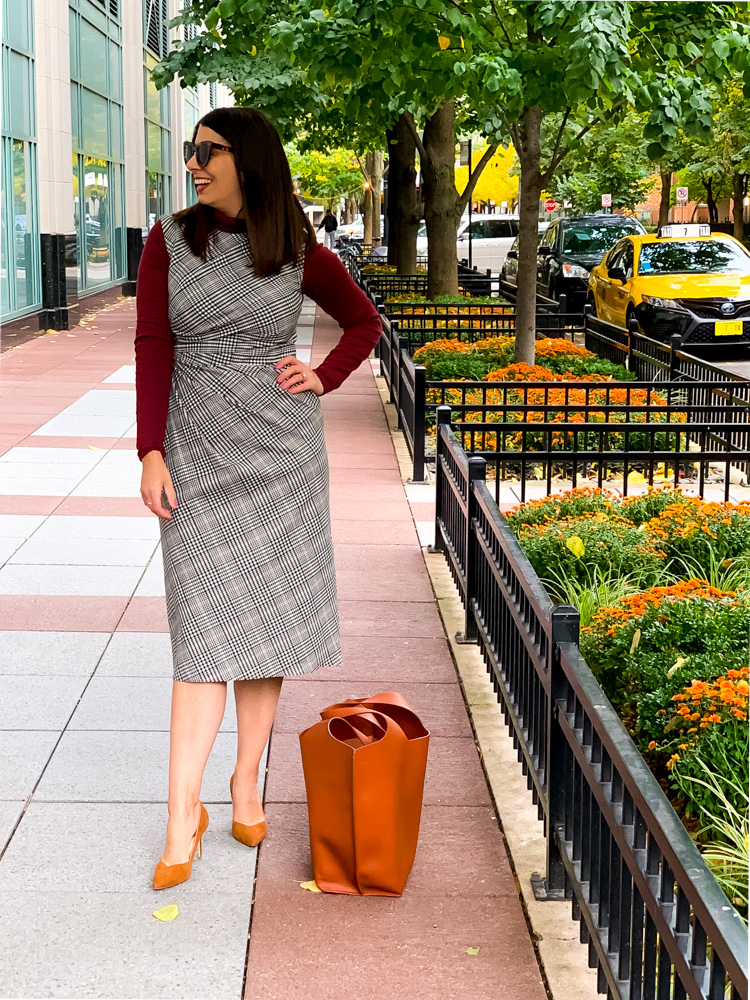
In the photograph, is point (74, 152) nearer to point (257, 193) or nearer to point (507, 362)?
point (507, 362)

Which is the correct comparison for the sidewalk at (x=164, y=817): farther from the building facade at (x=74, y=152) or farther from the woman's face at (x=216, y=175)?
the building facade at (x=74, y=152)

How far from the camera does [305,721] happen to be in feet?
15.9

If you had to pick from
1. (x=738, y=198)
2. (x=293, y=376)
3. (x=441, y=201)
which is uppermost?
(x=738, y=198)

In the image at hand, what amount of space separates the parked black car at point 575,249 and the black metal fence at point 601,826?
68.4 ft

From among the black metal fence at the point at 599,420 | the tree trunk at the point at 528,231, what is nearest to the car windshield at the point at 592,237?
the tree trunk at the point at 528,231

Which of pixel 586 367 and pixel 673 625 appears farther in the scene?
pixel 586 367

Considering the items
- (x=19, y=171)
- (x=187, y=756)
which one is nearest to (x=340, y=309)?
(x=187, y=756)

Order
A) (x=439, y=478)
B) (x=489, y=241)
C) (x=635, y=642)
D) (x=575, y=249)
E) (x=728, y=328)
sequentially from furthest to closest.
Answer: (x=489, y=241)
(x=575, y=249)
(x=728, y=328)
(x=439, y=478)
(x=635, y=642)

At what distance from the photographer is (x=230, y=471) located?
141 inches

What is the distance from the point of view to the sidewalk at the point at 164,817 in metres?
3.20

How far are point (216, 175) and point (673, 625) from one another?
2290 mm

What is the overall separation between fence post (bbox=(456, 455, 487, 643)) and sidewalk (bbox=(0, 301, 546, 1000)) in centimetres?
17

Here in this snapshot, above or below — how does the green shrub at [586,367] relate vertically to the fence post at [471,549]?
above

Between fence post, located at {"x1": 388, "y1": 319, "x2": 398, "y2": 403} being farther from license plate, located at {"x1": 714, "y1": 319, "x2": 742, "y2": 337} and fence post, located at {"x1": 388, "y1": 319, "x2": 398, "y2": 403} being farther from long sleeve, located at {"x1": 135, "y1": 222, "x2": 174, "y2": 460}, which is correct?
long sleeve, located at {"x1": 135, "y1": 222, "x2": 174, "y2": 460}
